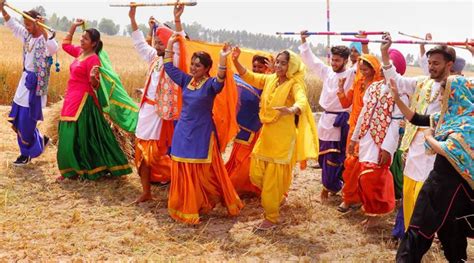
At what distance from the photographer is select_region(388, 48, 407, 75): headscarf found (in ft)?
→ 19.9

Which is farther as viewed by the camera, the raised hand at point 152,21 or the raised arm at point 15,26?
the raised arm at point 15,26

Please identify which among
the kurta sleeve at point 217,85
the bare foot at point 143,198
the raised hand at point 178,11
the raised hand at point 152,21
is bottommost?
the bare foot at point 143,198

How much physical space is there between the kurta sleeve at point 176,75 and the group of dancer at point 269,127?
0.04 feet

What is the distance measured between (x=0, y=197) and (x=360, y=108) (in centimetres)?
419

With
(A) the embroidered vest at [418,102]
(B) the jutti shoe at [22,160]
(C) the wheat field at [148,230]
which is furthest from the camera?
(B) the jutti shoe at [22,160]

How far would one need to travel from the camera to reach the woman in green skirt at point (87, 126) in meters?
6.84

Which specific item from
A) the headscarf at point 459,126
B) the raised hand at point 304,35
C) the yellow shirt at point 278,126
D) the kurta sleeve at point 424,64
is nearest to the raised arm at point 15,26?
the raised hand at point 304,35

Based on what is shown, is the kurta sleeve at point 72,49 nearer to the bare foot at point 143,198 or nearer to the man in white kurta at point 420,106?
the bare foot at point 143,198

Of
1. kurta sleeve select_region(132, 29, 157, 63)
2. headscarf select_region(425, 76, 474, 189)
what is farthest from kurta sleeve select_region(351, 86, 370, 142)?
kurta sleeve select_region(132, 29, 157, 63)

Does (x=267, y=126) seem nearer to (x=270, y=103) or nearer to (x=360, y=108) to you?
(x=270, y=103)

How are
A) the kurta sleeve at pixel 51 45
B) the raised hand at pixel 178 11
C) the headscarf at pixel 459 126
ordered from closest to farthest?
the headscarf at pixel 459 126 < the raised hand at pixel 178 11 < the kurta sleeve at pixel 51 45

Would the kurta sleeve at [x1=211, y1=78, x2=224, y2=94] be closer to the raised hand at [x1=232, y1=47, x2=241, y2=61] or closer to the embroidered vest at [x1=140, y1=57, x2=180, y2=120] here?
the raised hand at [x1=232, y1=47, x2=241, y2=61]

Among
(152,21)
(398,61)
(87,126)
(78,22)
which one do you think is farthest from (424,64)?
(78,22)

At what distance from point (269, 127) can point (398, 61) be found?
65.5 inches
